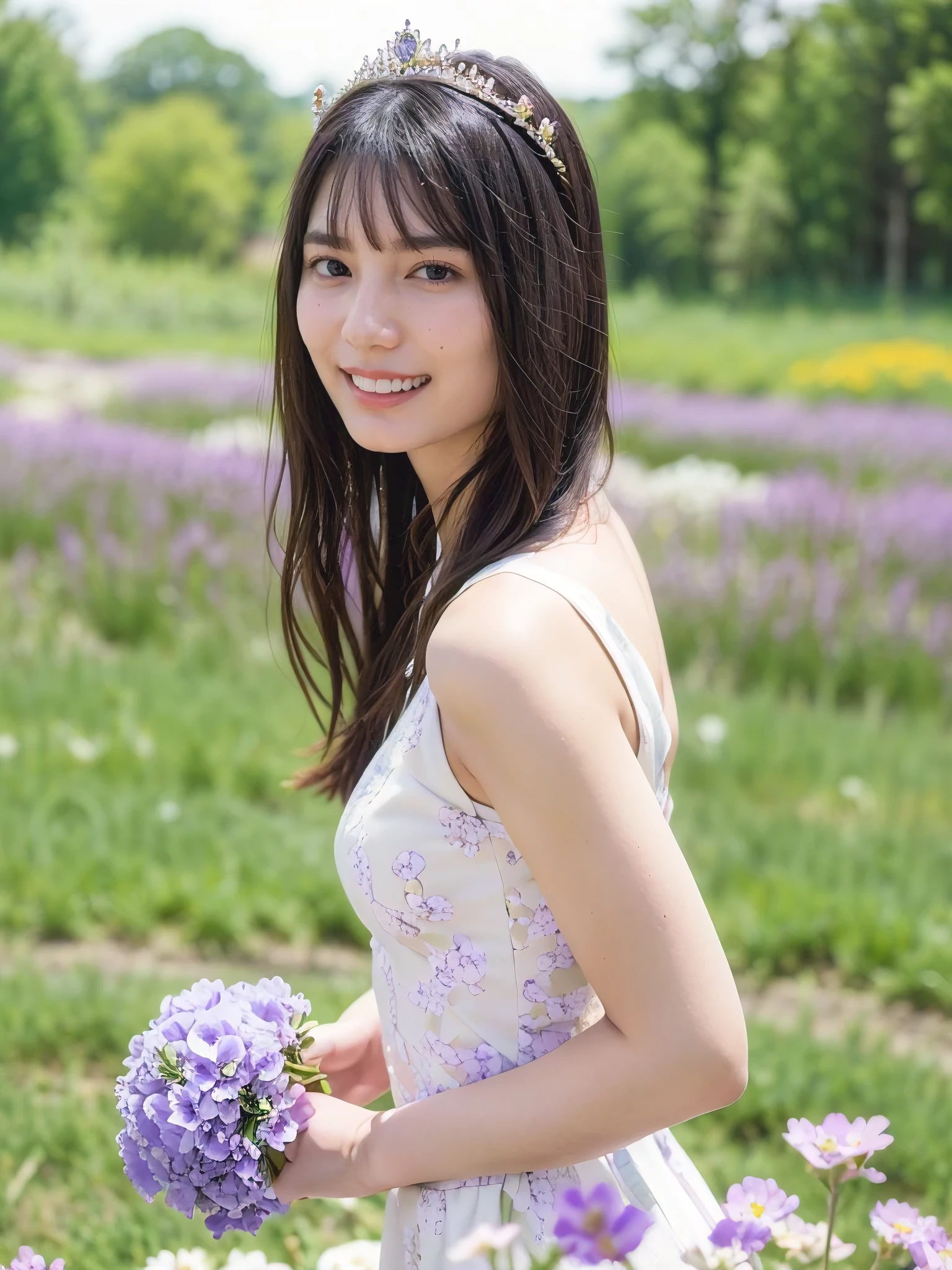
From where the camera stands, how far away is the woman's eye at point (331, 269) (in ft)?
4.77

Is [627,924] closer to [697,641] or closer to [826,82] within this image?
[697,641]

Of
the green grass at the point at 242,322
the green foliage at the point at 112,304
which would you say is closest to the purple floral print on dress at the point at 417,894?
the green grass at the point at 242,322

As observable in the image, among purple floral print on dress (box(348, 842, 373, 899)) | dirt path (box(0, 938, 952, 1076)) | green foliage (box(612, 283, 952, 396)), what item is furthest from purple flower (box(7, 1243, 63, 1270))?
green foliage (box(612, 283, 952, 396))

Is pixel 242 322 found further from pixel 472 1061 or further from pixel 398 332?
pixel 472 1061

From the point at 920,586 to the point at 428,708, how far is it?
5650mm

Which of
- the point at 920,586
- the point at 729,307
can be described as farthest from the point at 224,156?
the point at 920,586

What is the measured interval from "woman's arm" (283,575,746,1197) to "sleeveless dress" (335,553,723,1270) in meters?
0.07

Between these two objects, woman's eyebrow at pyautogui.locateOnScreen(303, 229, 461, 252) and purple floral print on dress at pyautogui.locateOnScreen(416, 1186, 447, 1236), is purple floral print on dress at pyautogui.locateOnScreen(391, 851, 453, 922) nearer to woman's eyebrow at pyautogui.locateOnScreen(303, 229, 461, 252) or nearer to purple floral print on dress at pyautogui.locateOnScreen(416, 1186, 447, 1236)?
purple floral print on dress at pyautogui.locateOnScreen(416, 1186, 447, 1236)

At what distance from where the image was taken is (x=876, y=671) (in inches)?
231

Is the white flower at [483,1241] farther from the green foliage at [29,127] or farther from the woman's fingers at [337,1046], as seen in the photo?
the green foliage at [29,127]

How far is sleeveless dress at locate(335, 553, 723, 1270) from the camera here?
4.16 feet

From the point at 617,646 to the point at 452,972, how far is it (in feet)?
1.25

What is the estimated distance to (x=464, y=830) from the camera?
1261mm

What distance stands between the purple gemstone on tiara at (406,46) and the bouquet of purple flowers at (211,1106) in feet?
3.45
